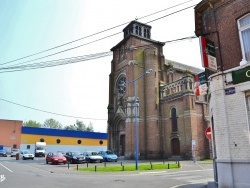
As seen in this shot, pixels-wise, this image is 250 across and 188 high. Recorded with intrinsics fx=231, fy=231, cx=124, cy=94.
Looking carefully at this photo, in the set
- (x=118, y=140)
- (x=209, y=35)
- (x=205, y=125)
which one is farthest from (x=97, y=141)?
(x=209, y=35)

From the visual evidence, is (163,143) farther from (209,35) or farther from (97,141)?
(97,141)

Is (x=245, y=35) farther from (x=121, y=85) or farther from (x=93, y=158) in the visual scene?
(x=121, y=85)

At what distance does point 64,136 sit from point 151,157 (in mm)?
30560

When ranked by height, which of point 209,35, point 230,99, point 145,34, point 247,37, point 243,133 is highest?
point 145,34

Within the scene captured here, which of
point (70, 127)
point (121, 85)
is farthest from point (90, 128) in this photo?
point (121, 85)

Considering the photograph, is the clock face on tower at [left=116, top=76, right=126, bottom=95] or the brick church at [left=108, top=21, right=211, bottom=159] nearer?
the brick church at [left=108, top=21, right=211, bottom=159]

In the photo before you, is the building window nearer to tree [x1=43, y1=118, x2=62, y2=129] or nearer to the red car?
the red car

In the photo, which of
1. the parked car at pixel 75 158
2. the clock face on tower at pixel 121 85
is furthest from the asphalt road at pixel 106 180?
the clock face on tower at pixel 121 85

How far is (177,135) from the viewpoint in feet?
112

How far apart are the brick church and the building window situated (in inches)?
783

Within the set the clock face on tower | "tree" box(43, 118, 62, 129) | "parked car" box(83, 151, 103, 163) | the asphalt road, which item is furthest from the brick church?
"tree" box(43, 118, 62, 129)

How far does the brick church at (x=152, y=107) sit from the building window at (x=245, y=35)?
19.9 metres

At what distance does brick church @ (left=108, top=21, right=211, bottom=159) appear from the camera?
108ft

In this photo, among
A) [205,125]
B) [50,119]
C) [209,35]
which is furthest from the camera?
[50,119]
